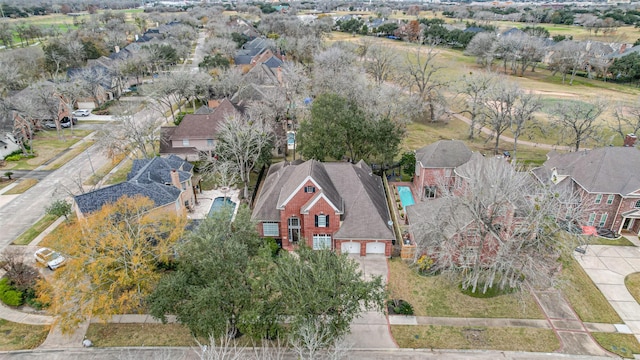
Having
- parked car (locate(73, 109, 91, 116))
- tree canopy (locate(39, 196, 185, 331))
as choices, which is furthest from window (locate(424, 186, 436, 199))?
parked car (locate(73, 109, 91, 116))

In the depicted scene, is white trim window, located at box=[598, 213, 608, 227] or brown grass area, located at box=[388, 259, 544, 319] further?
white trim window, located at box=[598, 213, 608, 227]

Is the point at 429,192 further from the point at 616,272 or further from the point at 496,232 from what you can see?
the point at 616,272

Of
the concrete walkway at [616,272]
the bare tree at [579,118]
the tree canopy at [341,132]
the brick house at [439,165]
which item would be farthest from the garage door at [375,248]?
the bare tree at [579,118]

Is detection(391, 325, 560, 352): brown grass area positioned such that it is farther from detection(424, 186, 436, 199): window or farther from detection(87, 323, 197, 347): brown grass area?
detection(424, 186, 436, 199): window

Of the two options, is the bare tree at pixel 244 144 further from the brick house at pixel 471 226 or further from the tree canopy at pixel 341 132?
the brick house at pixel 471 226

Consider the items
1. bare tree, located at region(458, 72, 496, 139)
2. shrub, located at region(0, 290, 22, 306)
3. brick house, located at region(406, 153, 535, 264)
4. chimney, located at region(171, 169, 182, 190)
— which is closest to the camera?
brick house, located at region(406, 153, 535, 264)

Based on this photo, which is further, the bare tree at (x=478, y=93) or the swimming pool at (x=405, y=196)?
the bare tree at (x=478, y=93)

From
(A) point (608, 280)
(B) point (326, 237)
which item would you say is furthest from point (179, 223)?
(A) point (608, 280)
